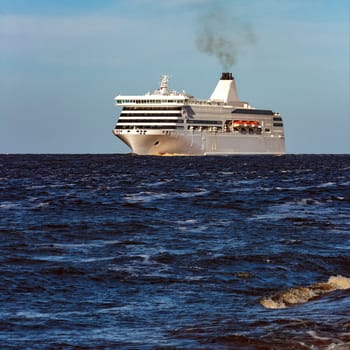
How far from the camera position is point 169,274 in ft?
71.7

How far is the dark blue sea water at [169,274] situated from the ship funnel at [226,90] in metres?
142

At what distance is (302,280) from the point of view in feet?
70.7

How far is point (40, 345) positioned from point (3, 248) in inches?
469

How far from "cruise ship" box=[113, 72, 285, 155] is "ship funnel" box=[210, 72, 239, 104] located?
6683 millimetres

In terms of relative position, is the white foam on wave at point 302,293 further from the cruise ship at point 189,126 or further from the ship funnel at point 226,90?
the ship funnel at point 226,90

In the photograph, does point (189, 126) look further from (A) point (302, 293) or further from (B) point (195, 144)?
(A) point (302, 293)

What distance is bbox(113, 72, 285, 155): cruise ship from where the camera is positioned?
14838 cm

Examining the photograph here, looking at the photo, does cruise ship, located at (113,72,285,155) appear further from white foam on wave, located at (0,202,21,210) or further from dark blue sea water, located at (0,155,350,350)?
dark blue sea water, located at (0,155,350,350)

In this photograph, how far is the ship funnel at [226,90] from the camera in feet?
608

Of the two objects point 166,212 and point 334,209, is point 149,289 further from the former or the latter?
point 334,209

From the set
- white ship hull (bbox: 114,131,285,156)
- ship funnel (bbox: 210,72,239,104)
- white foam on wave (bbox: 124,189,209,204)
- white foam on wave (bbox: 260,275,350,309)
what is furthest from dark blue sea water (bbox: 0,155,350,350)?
ship funnel (bbox: 210,72,239,104)

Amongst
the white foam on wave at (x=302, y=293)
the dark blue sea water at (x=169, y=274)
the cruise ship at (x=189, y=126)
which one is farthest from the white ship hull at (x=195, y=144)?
the white foam on wave at (x=302, y=293)

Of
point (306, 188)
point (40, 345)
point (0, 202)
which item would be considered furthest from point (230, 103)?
point (40, 345)

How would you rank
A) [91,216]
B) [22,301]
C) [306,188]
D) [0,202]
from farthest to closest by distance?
1. [306,188]
2. [0,202]
3. [91,216]
4. [22,301]
